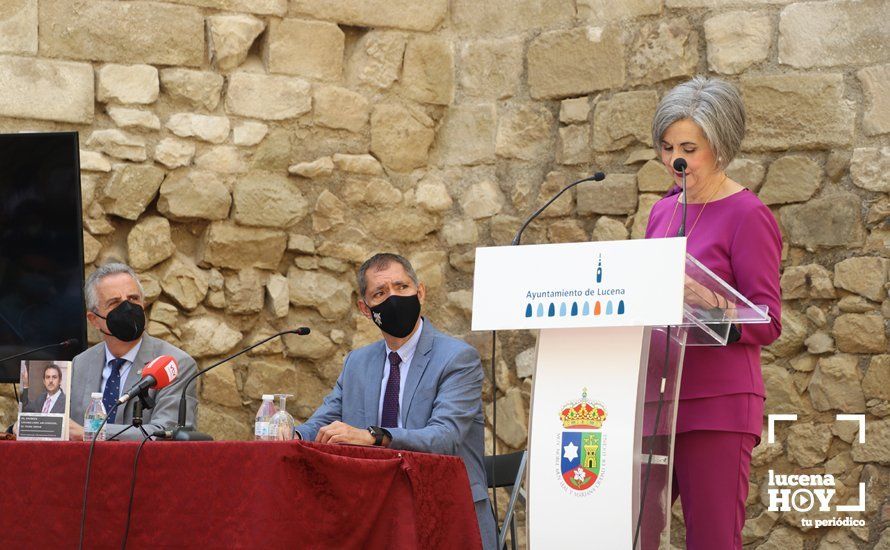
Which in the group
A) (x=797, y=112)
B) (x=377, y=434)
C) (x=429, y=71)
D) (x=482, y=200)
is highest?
(x=429, y=71)

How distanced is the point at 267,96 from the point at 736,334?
2.81 meters

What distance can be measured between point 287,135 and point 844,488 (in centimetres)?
261

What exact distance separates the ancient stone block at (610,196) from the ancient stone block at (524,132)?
0.30 metres

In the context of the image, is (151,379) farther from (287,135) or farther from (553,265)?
(287,135)

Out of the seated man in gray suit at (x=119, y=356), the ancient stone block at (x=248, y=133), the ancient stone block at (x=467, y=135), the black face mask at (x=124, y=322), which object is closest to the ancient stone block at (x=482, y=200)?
the ancient stone block at (x=467, y=135)

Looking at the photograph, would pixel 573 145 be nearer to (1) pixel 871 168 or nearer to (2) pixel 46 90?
(1) pixel 871 168

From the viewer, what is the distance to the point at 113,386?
3.88m

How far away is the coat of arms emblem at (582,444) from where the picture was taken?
2625 millimetres

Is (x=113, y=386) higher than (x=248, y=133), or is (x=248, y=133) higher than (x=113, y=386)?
(x=248, y=133)

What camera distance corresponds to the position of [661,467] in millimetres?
2699

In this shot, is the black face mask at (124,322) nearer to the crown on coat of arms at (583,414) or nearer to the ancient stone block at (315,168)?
the ancient stone block at (315,168)

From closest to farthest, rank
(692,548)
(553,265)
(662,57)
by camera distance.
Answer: (553,265), (692,548), (662,57)

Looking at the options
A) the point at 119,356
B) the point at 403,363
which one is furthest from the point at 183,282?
the point at 403,363

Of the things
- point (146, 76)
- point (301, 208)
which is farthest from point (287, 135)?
point (146, 76)
